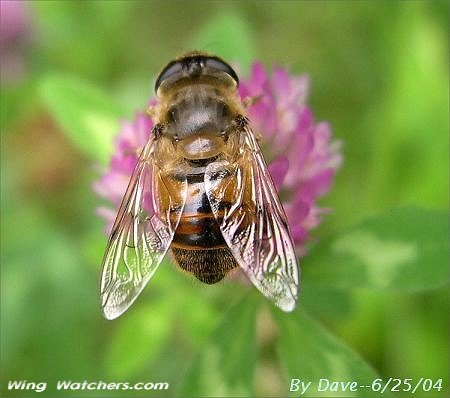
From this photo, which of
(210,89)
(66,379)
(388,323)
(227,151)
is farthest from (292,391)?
(66,379)

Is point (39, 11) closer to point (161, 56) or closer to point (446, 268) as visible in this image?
point (161, 56)

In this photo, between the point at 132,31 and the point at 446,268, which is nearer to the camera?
the point at 446,268

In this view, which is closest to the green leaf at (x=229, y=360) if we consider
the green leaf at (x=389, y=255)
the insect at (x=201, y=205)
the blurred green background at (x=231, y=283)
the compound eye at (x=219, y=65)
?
the blurred green background at (x=231, y=283)

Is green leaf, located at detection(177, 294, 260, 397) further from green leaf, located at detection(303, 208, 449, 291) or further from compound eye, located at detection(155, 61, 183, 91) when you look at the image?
compound eye, located at detection(155, 61, 183, 91)

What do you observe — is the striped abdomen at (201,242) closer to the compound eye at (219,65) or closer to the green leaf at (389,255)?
the compound eye at (219,65)

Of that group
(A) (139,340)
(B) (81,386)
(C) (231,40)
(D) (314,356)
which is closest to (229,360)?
(D) (314,356)

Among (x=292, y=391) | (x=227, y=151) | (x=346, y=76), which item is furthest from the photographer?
(x=346, y=76)
